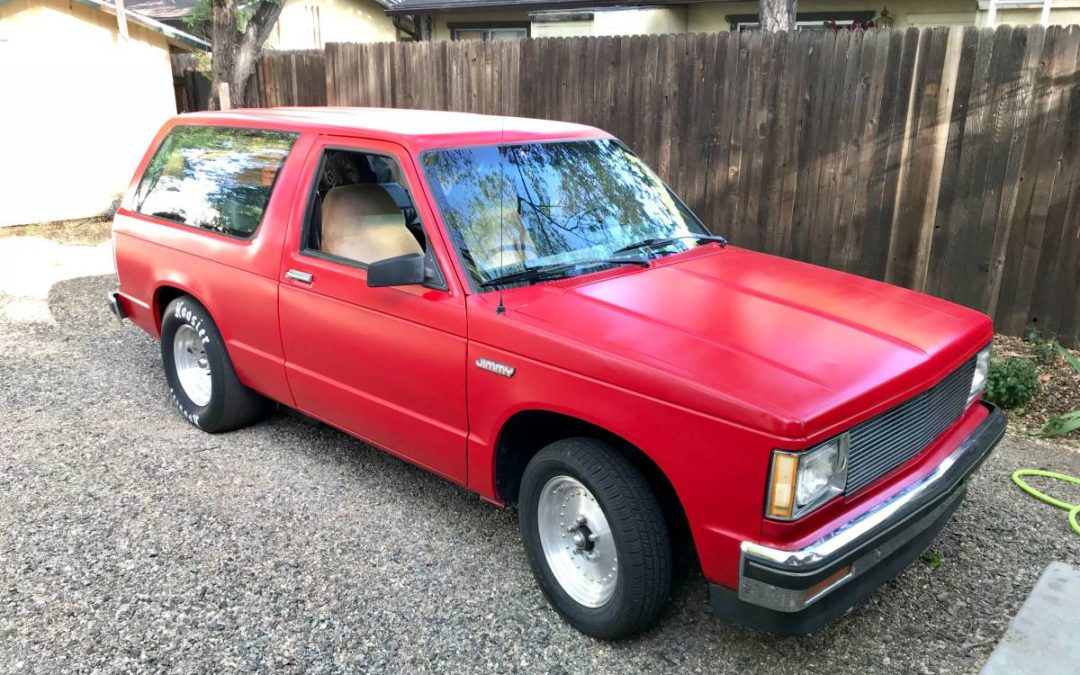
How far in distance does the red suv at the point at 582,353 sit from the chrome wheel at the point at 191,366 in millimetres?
157

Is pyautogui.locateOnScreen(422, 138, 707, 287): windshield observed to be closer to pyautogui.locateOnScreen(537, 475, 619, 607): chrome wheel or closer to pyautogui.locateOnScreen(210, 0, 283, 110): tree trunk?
pyautogui.locateOnScreen(537, 475, 619, 607): chrome wheel

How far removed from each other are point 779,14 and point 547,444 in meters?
6.42

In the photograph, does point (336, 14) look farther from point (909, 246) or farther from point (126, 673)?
point (126, 673)

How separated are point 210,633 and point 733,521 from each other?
2041 mm

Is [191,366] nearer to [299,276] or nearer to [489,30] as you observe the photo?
[299,276]

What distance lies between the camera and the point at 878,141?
6.38 metres

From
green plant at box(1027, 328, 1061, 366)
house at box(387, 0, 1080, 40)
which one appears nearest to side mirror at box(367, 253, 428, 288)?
green plant at box(1027, 328, 1061, 366)

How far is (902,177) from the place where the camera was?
6324 millimetres

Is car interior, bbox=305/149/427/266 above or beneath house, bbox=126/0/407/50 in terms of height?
beneath

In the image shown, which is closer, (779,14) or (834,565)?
(834,565)

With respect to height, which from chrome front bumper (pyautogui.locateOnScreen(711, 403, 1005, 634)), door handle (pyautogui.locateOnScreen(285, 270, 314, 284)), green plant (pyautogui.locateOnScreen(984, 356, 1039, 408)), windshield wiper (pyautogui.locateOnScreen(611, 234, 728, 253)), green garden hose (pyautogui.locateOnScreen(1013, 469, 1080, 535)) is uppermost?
windshield wiper (pyautogui.locateOnScreen(611, 234, 728, 253))

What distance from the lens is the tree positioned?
9.74m

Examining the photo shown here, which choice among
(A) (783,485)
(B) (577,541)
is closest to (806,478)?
(A) (783,485)

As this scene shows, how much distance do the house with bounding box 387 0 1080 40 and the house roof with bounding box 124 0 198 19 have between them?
5.66m
